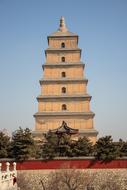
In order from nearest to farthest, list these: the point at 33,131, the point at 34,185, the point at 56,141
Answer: the point at 34,185 → the point at 56,141 → the point at 33,131

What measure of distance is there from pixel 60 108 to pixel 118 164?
850 centimetres

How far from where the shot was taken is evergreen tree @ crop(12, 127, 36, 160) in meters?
22.3

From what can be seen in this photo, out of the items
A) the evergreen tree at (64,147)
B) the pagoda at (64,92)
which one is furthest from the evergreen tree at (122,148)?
the pagoda at (64,92)

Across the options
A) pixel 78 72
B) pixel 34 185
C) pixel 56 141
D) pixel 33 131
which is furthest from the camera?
pixel 78 72

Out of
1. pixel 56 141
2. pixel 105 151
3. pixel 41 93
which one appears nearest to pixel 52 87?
pixel 41 93

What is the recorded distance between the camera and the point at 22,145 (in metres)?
22.4

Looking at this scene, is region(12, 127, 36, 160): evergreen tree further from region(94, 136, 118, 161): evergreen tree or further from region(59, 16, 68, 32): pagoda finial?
region(59, 16, 68, 32): pagoda finial

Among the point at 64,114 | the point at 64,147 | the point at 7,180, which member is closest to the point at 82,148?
the point at 64,147

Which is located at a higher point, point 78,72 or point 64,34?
point 64,34

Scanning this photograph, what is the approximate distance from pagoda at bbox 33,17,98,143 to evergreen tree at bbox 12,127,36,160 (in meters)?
5.31

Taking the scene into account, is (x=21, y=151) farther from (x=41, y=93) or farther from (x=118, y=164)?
(x=41, y=93)

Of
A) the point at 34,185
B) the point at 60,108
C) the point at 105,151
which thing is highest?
the point at 60,108

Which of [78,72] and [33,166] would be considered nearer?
[33,166]

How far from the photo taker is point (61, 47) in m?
31.2
